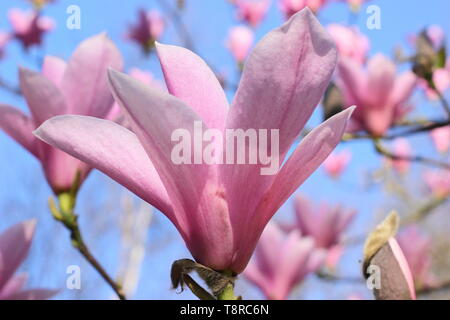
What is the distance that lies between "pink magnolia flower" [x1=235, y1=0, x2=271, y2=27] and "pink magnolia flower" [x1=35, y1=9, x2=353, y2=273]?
7.94 ft

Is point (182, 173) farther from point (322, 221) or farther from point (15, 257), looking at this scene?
point (322, 221)

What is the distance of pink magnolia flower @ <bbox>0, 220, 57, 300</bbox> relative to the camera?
72 cm

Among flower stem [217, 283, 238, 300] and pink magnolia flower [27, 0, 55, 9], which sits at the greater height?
pink magnolia flower [27, 0, 55, 9]

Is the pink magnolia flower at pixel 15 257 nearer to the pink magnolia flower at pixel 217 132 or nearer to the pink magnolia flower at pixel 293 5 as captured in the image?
the pink magnolia flower at pixel 217 132

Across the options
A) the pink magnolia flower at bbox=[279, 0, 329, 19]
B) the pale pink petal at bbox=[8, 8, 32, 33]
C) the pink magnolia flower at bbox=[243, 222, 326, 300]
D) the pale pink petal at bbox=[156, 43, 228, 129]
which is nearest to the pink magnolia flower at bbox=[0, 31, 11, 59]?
the pale pink petal at bbox=[8, 8, 32, 33]

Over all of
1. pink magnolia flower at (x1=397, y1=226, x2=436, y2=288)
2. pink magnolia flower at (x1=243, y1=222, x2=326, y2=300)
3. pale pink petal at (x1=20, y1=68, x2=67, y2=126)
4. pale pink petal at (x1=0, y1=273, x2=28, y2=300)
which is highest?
pale pink petal at (x1=20, y1=68, x2=67, y2=126)

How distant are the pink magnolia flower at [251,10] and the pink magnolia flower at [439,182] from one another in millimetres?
1201

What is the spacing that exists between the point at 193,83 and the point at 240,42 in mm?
2206

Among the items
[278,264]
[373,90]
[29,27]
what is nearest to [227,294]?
[278,264]

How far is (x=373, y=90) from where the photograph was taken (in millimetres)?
1350

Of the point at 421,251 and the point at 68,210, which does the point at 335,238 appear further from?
the point at 68,210

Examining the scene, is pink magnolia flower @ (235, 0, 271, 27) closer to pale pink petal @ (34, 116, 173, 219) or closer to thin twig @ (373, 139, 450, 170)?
thin twig @ (373, 139, 450, 170)
